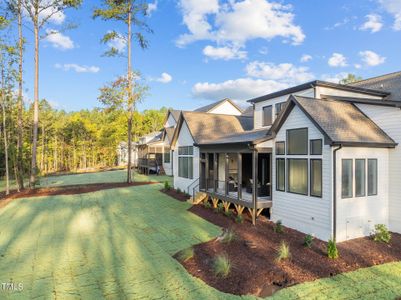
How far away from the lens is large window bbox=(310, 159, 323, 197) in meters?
9.20

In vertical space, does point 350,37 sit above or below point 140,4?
below

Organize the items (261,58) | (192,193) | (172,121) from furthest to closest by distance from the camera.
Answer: (172,121), (261,58), (192,193)

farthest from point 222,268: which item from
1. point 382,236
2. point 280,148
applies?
point 382,236

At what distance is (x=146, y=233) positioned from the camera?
1046cm

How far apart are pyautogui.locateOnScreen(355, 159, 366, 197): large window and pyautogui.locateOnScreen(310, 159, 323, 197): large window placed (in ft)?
4.50

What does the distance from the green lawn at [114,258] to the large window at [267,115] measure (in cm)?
699

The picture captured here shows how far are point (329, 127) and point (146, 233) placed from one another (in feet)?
25.7

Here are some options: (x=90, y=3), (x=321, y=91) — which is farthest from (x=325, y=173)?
(x=90, y=3)

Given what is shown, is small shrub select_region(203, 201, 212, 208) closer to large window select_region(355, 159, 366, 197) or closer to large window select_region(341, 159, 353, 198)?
large window select_region(341, 159, 353, 198)

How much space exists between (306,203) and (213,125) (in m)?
9.78

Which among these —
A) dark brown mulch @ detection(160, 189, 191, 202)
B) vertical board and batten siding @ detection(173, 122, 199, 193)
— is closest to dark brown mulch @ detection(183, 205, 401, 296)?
dark brown mulch @ detection(160, 189, 191, 202)

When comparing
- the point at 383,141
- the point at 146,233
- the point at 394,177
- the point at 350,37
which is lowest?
the point at 146,233

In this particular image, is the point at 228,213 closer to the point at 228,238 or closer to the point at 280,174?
the point at 280,174

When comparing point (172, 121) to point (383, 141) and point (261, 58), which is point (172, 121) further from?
point (383, 141)
